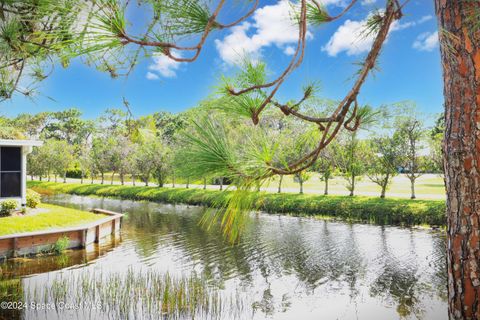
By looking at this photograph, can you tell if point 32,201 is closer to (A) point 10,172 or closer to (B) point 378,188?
(A) point 10,172

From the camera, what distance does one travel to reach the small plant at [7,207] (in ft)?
36.4

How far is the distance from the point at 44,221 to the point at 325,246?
8061 millimetres

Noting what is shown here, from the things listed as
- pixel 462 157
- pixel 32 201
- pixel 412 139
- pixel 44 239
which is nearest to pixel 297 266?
pixel 44 239

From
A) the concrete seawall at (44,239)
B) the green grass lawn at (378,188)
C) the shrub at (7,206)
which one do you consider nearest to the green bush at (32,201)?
the shrub at (7,206)

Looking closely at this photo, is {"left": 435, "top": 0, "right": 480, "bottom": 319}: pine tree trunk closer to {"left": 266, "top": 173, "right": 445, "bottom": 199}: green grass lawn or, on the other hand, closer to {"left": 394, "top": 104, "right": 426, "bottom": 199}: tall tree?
{"left": 266, "top": 173, "right": 445, "bottom": 199}: green grass lawn

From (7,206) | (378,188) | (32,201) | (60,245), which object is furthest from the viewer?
(378,188)

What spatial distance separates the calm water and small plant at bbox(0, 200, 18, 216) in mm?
3202

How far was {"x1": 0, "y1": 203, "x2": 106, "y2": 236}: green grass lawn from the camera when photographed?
966cm

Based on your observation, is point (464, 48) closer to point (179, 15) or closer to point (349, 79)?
point (349, 79)

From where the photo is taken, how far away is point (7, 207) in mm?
11164

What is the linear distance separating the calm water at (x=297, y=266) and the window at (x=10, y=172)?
371 cm

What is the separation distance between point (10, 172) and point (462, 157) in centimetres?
1317

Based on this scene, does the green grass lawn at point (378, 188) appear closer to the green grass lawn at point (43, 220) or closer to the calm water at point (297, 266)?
the calm water at point (297, 266)

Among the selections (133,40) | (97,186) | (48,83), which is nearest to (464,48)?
(133,40)
